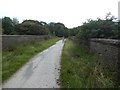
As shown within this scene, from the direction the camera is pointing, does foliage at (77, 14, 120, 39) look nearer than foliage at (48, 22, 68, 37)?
Yes

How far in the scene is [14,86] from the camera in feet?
24.0

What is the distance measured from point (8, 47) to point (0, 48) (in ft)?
6.57

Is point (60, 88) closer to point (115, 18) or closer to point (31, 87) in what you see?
point (31, 87)

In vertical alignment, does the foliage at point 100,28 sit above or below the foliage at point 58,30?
below

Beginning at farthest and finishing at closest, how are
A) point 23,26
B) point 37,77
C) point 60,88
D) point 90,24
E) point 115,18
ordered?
point 23,26 < point 90,24 < point 115,18 < point 37,77 < point 60,88

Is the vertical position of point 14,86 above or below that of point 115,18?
below

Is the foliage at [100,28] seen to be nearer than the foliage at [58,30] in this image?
Yes

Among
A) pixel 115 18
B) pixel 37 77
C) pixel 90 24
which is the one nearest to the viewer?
pixel 37 77

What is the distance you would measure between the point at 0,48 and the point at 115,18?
8.68 metres

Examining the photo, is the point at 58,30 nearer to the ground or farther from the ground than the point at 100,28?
farther from the ground

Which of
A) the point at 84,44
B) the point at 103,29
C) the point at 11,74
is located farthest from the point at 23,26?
the point at 11,74

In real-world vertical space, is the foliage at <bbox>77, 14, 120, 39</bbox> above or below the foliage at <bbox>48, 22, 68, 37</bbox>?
below

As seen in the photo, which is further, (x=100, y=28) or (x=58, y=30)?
(x=58, y=30)

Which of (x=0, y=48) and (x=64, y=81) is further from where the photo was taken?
(x=0, y=48)
